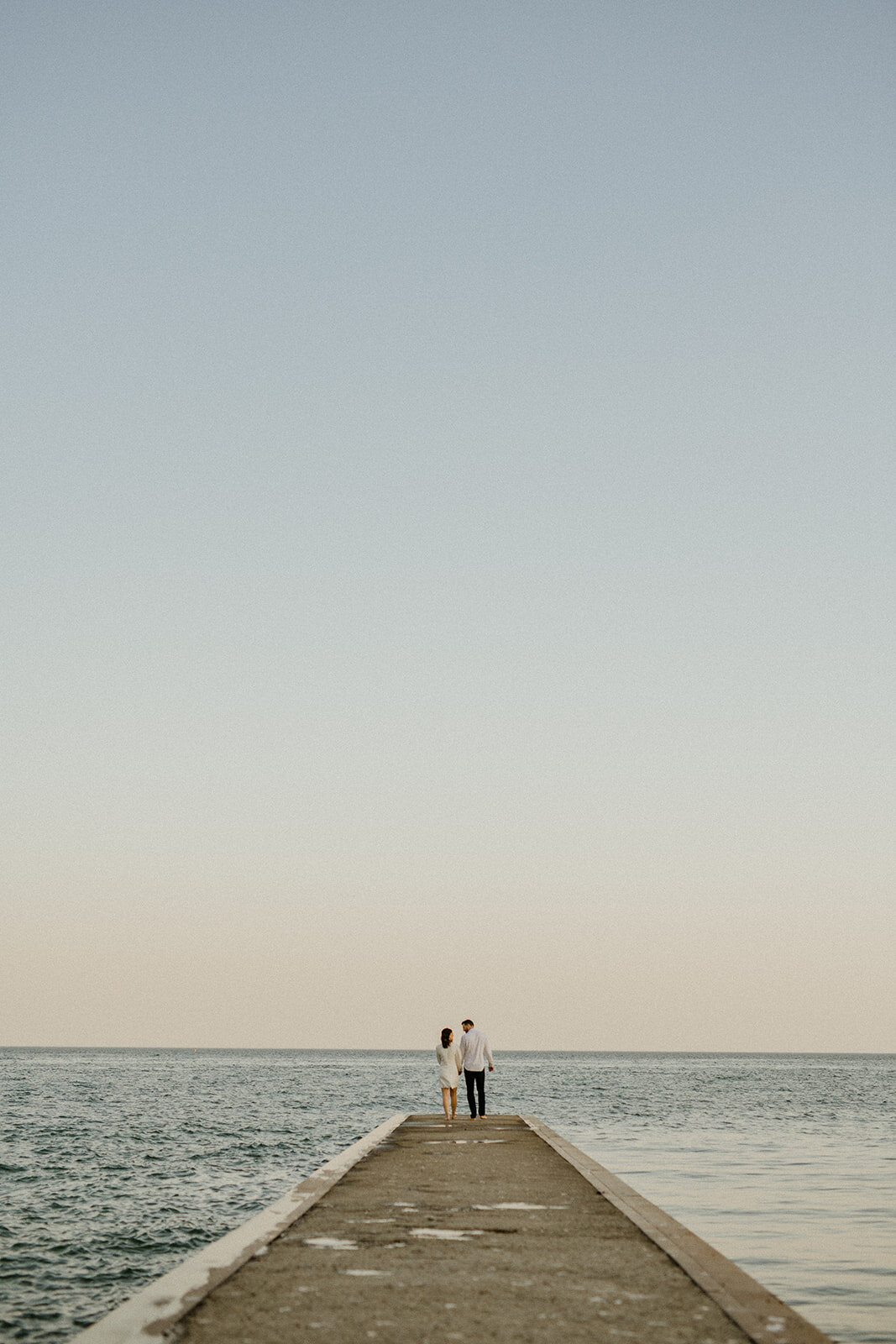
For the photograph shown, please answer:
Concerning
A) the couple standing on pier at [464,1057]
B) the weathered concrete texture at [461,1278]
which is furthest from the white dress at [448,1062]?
the weathered concrete texture at [461,1278]

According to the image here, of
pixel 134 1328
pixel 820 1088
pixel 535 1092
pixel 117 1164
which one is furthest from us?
pixel 820 1088

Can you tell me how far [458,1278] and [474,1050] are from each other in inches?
526

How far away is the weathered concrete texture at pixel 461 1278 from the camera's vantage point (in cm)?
673

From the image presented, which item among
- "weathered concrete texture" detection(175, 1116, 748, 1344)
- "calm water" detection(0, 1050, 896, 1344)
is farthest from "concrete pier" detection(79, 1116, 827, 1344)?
"calm water" detection(0, 1050, 896, 1344)

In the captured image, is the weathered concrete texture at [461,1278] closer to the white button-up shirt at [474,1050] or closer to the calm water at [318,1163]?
the calm water at [318,1163]

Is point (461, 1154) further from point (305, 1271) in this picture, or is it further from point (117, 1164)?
point (117, 1164)

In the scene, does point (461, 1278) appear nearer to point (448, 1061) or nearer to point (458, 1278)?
point (458, 1278)

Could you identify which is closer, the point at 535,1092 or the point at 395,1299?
the point at 395,1299

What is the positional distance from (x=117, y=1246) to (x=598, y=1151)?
14.1m

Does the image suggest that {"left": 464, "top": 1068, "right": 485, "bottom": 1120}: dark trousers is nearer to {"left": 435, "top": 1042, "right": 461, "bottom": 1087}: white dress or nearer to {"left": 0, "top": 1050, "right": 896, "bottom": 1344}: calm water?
{"left": 435, "top": 1042, "right": 461, "bottom": 1087}: white dress

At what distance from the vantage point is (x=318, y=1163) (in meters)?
25.4

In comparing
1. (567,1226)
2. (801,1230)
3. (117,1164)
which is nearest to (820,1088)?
(117,1164)

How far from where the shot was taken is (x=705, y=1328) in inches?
269

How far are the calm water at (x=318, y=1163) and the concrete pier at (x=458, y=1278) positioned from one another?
234cm
